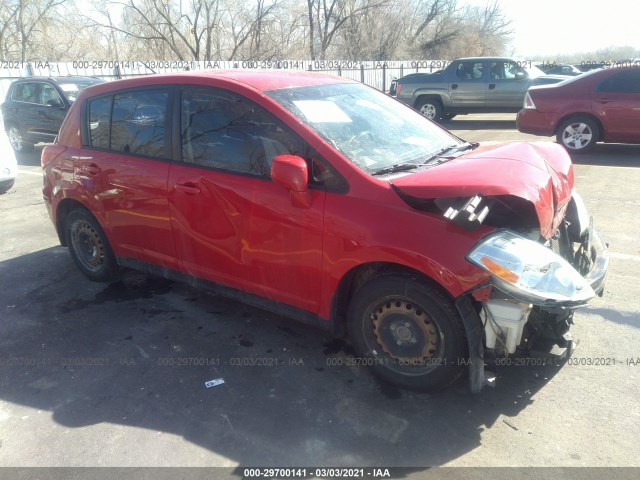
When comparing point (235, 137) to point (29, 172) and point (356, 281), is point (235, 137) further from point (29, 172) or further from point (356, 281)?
point (29, 172)

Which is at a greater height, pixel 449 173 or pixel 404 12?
pixel 404 12

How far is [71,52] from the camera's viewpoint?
92.3 ft

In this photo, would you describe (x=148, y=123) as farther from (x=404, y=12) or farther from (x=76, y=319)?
(x=404, y=12)

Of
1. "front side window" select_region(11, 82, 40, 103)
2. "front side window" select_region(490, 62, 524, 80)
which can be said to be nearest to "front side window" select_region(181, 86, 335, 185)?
"front side window" select_region(11, 82, 40, 103)

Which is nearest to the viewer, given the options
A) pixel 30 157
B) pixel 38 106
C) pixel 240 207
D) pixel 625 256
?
pixel 240 207

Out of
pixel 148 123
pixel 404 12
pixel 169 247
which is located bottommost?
pixel 169 247

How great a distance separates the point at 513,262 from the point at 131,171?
2.80 m

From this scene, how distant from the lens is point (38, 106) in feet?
37.1

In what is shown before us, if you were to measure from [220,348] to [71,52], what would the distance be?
3024cm

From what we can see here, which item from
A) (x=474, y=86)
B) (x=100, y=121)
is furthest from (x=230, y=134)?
(x=474, y=86)

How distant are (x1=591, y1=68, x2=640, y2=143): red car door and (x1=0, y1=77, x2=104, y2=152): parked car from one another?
34.2 ft

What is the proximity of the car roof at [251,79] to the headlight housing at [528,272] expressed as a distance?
68.5 inches

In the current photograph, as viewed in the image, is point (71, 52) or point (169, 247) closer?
point (169, 247)

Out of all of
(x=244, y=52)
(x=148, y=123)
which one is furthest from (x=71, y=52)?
(x=148, y=123)
